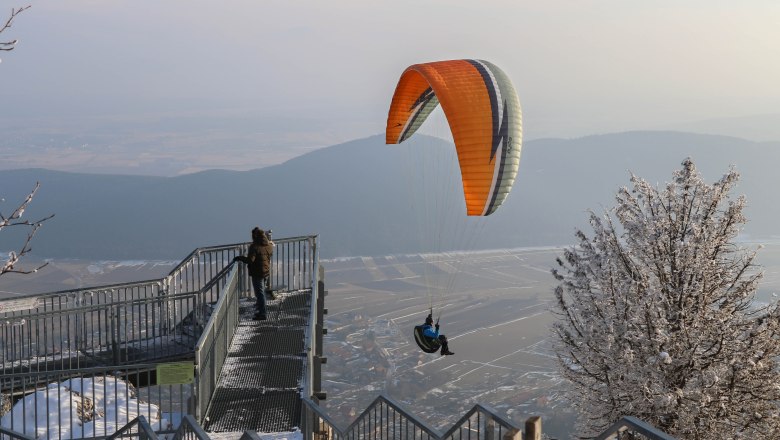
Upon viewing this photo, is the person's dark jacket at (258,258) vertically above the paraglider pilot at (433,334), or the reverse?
the person's dark jacket at (258,258)

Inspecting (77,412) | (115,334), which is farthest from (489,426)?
(115,334)

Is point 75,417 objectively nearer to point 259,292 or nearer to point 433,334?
point 259,292

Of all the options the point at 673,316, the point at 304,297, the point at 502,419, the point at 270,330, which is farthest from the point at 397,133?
the point at 502,419

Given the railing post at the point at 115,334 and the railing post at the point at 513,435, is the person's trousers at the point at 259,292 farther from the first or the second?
the railing post at the point at 513,435

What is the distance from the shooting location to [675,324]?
25.6 metres

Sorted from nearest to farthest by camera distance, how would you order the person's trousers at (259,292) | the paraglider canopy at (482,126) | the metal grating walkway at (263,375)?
the metal grating walkway at (263,375), the paraglider canopy at (482,126), the person's trousers at (259,292)

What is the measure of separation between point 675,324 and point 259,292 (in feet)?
47.1

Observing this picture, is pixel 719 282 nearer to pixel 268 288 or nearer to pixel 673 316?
pixel 673 316

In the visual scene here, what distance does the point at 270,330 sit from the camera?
17.7 meters

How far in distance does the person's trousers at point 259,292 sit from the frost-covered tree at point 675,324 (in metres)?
12.8

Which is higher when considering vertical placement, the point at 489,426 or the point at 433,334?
the point at 489,426

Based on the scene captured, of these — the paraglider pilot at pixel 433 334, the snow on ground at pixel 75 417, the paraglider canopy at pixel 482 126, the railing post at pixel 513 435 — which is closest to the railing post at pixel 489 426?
the railing post at pixel 513 435

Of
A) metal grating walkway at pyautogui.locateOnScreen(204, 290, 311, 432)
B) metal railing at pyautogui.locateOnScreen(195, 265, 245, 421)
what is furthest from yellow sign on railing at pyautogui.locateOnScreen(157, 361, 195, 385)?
metal grating walkway at pyautogui.locateOnScreen(204, 290, 311, 432)

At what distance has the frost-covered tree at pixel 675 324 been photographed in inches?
971
